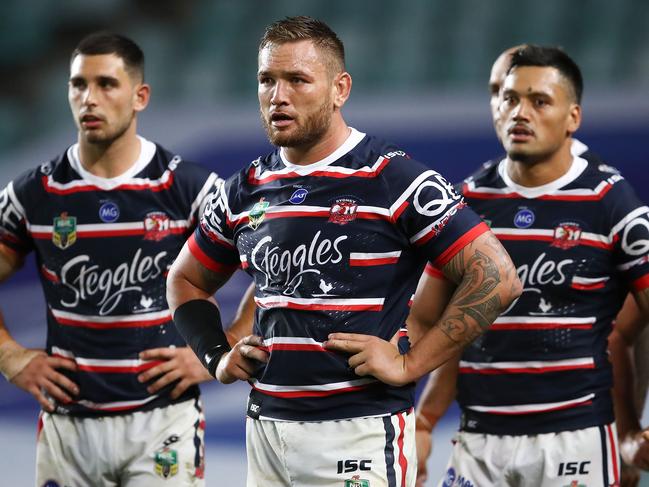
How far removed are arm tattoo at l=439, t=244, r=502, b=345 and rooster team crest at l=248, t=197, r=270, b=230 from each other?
0.54 metres

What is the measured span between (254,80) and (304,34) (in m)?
6.46

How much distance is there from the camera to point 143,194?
4.09m

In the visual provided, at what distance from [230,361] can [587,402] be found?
1317 millimetres

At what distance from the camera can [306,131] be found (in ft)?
10.3

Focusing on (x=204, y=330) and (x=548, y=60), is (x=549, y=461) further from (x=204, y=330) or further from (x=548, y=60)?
(x=548, y=60)

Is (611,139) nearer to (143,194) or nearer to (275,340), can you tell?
(143,194)

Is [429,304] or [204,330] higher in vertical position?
[429,304]

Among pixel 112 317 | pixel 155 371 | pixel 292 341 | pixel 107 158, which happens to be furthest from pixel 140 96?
pixel 292 341

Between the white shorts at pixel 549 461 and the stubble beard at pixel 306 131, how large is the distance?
1.39 metres

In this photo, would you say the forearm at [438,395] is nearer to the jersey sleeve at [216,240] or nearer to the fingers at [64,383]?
the jersey sleeve at [216,240]

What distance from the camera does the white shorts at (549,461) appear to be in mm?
3832

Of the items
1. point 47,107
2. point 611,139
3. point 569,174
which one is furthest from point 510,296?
point 47,107

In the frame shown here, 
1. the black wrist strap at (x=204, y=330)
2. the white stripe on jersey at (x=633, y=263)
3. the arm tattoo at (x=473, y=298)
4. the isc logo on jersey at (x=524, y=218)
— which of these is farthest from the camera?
Answer: the isc logo on jersey at (x=524, y=218)

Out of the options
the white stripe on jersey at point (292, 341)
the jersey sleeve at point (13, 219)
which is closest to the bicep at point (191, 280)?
the white stripe on jersey at point (292, 341)
